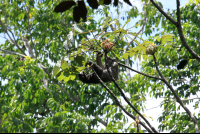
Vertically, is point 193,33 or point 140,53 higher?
point 193,33

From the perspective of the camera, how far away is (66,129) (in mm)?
6504

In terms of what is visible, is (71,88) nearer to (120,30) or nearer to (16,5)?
(16,5)

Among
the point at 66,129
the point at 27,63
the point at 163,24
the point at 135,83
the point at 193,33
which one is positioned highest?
the point at 163,24

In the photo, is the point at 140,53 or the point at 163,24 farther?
the point at 163,24

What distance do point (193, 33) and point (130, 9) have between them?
3.36m

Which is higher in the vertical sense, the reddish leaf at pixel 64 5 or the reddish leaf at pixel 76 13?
the reddish leaf at pixel 64 5

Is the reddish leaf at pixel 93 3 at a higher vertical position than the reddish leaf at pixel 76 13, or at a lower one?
higher

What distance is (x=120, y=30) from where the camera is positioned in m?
1.69

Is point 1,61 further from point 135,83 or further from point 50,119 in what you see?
point 135,83

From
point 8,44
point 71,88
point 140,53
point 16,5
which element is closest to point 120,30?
point 140,53

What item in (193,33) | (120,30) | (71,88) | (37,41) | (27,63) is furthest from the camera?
(37,41)

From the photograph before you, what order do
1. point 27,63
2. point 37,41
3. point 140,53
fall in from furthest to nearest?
point 37,41 → point 27,63 → point 140,53

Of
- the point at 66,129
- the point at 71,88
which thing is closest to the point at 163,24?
the point at 71,88

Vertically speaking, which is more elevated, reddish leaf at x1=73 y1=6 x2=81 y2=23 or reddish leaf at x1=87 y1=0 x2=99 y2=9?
reddish leaf at x1=87 y1=0 x2=99 y2=9
